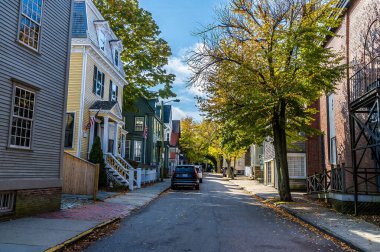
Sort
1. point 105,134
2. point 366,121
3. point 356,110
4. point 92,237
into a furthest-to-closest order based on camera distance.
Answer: point 105,134
point 356,110
point 366,121
point 92,237

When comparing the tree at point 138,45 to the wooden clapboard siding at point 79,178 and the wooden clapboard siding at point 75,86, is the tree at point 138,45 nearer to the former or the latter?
the wooden clapboard siding at point 75,86

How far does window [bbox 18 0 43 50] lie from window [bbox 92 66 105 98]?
1088cm

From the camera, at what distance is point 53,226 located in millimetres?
9062

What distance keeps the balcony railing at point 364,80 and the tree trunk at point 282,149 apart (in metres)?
3.09

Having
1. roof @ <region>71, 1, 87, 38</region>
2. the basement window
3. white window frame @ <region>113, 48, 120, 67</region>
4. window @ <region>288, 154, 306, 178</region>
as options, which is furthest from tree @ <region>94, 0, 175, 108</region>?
the basement window

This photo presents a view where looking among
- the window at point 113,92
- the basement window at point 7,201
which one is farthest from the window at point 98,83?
the basement window at point 7,201

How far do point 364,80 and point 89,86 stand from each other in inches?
590

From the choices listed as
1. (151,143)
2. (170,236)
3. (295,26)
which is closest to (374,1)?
(295,26)

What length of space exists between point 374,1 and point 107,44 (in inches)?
676

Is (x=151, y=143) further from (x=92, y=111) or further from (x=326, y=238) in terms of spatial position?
(x=326, y=238)

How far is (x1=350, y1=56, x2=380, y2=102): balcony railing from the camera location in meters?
13.7

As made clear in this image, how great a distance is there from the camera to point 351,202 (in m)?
12.9

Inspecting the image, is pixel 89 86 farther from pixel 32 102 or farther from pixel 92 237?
pixel 92 237

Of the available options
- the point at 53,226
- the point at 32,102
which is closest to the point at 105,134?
the point at 32,102
